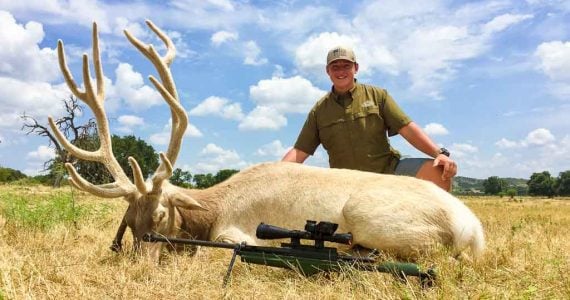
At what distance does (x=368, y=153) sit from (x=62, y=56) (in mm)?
4165

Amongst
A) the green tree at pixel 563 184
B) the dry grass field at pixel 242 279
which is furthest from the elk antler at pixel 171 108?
the green tree at pixel 563 184

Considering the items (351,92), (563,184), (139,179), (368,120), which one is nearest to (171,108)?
(139,179)

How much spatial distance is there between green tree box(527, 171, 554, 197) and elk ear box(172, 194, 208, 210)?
148702 millimetres

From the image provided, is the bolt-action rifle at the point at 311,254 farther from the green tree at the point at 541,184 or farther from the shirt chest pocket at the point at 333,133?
the green tree at the point at 541,184

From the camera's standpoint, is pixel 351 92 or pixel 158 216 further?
pixel 351 92

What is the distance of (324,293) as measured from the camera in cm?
408

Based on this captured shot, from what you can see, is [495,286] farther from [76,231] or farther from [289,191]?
[76,231]

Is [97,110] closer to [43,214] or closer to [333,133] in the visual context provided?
[43,214]

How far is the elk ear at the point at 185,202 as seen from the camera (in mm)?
6125

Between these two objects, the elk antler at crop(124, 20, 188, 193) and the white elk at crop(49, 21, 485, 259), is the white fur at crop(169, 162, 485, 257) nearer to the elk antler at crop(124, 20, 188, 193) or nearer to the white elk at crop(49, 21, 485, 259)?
the white elk at crop(49, 21, 485, 259)

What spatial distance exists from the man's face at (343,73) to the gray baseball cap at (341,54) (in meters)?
0.07

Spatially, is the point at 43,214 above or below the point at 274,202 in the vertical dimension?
below

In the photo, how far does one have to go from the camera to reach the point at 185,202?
613 centimetres

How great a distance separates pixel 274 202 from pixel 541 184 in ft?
502
